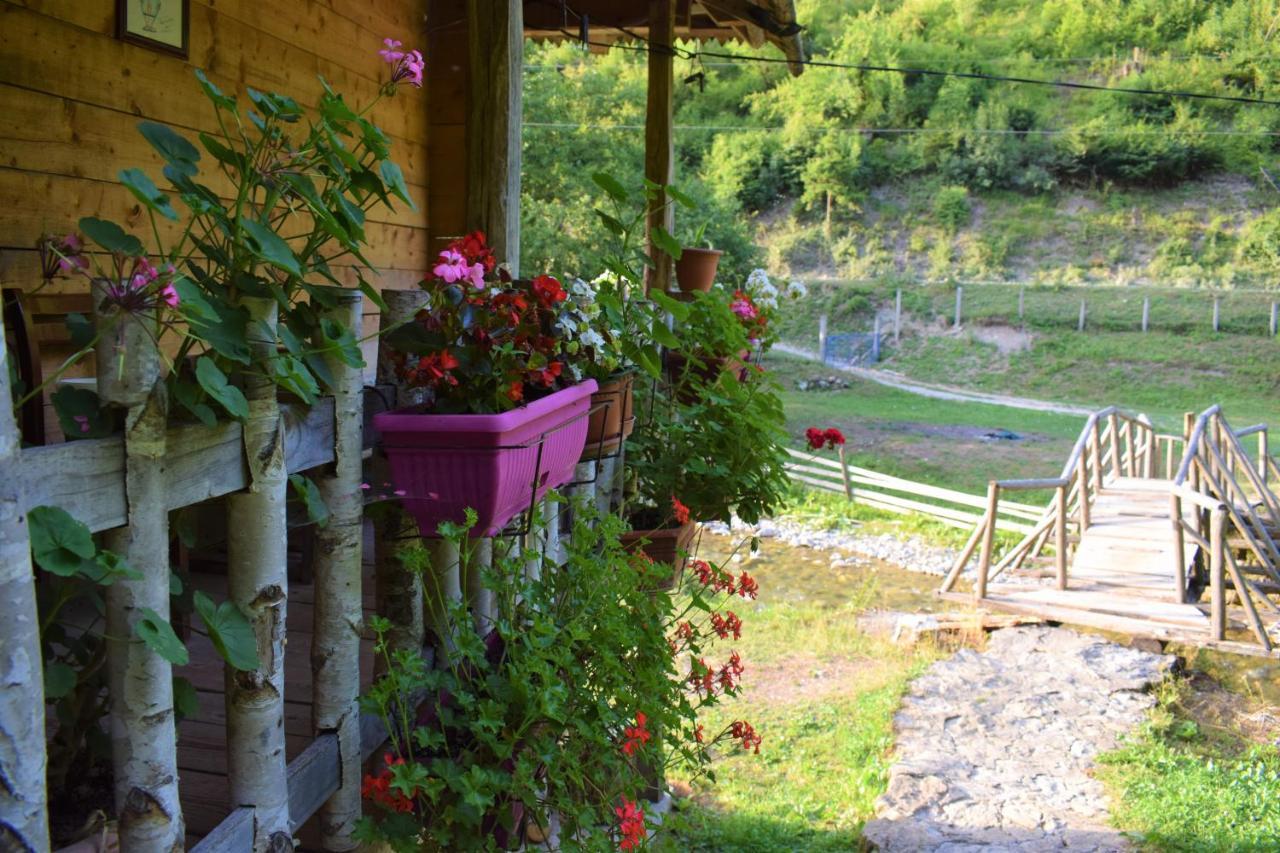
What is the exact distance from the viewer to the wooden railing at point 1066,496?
271 inches

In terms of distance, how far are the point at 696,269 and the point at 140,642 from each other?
320 cm

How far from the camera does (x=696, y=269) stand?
403 cm

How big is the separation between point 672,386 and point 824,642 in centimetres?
563

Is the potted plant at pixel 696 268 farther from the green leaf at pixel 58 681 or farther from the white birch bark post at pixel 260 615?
the green leaf at pixel 58 681

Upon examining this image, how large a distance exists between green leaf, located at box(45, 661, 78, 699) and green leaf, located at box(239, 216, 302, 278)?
43cm

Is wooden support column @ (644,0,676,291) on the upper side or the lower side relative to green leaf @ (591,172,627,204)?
upper

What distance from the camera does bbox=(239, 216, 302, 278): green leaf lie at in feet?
3.46

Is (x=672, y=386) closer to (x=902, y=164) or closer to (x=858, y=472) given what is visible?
(x=858, y=472)

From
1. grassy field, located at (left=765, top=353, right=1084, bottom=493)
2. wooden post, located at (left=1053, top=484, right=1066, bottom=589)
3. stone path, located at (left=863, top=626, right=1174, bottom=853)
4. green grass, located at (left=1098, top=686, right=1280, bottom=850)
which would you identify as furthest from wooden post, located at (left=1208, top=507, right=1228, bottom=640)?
grassy field, located at (left=765, top=353, right=1084, bottom=493)

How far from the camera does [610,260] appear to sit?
2.44 meters

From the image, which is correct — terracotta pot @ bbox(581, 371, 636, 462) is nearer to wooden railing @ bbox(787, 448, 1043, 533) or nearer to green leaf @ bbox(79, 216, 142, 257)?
green leaf @ bbox(79, 216, 142, 257)

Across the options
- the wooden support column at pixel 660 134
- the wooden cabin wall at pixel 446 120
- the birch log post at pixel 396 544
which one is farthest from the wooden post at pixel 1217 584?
the birch log post at pixel 396 544

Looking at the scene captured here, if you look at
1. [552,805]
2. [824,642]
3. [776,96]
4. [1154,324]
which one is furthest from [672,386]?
[776,96]

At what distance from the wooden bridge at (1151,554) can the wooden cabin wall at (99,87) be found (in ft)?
15.3
